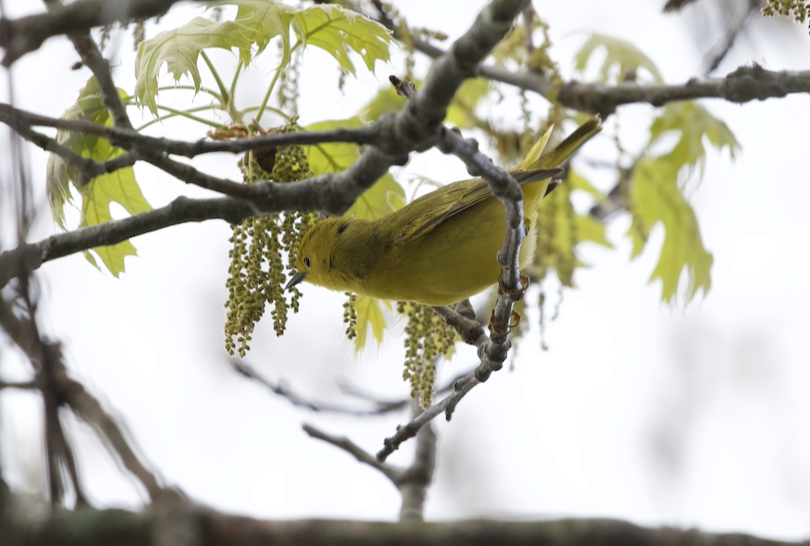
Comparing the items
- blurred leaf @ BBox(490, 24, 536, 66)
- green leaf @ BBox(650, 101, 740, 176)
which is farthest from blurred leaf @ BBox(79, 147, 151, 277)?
green leaf @ BBox(650, 101, 740, 176)

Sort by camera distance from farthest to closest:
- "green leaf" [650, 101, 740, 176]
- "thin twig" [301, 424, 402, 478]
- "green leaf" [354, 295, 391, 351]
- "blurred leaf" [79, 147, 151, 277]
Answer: "green leaf" [650, 101, 740, 176] < "green leaf" [354, 295, 391, 351] < "thin twig" [301, 424, 402, 478] < "blurred leaf" [79, 147, 151, 277]

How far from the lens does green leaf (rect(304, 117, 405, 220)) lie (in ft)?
10.4

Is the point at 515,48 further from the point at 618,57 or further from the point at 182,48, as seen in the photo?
the point at 182,48

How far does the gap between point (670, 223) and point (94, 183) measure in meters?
3.42

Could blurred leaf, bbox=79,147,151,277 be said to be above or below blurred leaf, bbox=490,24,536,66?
below

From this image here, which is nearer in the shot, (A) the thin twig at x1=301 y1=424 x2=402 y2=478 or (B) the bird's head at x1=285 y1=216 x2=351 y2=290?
(A) the thin twig at x1=301 y1=424 x2=402 y2=478

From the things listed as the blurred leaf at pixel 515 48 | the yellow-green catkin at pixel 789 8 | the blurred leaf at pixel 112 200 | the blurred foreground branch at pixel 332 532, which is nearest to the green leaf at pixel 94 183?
the blurred leaf at pixel 112 200

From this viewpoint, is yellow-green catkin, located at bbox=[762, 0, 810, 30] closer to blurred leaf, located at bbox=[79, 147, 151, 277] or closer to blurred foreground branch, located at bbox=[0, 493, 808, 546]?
blurred foreground branch, located at bbox=[0, 493, 808, 546]

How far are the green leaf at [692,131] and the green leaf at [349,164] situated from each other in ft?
6.44

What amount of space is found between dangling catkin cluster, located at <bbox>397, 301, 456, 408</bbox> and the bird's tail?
0.97 metres

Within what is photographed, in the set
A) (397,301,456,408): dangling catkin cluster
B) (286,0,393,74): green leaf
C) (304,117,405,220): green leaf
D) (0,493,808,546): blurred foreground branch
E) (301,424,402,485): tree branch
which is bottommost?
(0,493,808,546): blurred foreground branch

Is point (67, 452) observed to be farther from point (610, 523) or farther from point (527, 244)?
point (527, 244)

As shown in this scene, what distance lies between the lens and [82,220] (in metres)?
2.93

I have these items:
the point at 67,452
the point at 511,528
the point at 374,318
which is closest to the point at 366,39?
the point at 374,318
